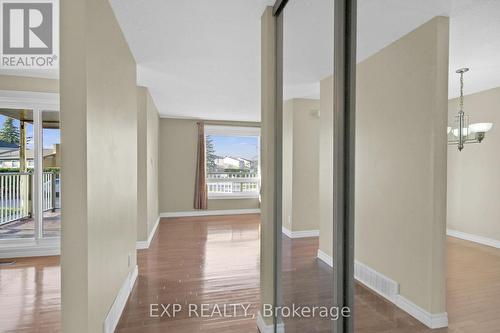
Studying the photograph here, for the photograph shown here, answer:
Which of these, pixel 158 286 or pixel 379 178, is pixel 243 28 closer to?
pixel 379 178

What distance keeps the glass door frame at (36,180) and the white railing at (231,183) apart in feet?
12.0

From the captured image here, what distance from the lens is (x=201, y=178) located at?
660 centimetres

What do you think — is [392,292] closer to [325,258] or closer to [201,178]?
[325,258]

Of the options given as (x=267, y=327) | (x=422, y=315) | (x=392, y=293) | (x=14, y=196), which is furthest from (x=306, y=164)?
(x=14, y=196)

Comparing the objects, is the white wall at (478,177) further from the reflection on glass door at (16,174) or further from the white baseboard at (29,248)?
the reflection on glass door at (16,174)

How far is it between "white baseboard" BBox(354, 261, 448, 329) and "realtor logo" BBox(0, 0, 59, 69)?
2.78 meters

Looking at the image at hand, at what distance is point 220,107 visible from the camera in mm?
5402

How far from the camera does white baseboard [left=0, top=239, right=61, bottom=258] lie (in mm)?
3639

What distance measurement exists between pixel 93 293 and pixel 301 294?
1.33 metres

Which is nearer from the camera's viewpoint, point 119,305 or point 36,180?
point 119,305

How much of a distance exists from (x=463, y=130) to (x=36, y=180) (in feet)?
15.6

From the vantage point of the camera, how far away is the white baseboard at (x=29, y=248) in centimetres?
364

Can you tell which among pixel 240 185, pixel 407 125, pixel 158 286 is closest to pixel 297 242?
pixel 407 125

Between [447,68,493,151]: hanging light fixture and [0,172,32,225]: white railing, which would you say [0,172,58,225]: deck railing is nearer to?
[0,172,32,225]: white railing
